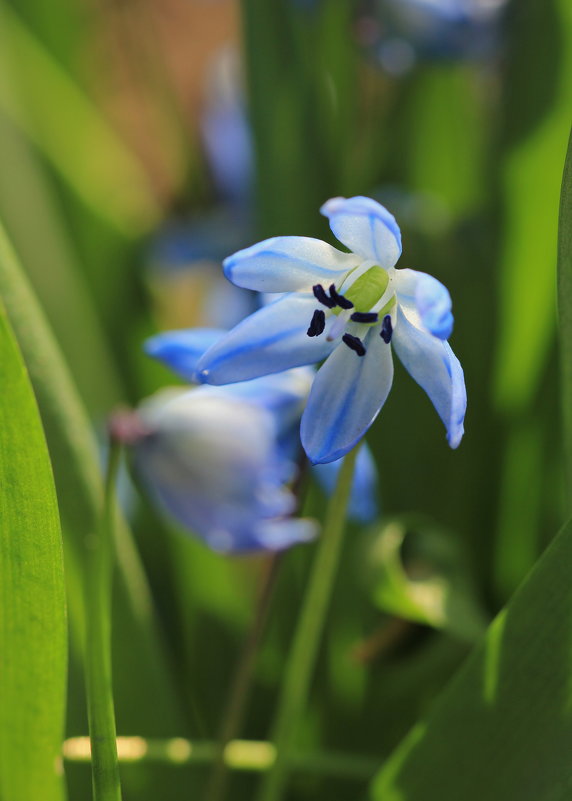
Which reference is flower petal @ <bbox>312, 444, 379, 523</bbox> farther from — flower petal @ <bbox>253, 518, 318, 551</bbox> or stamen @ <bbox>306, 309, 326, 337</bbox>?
stamen @ <bbox>306, 309, 326, 337</bbox>

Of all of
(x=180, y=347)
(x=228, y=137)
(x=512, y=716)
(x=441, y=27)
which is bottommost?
Result: (x=512, y=716)

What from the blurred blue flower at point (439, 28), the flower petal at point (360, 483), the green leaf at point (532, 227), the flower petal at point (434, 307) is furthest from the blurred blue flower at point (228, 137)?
the flower petal at point (434, 307)

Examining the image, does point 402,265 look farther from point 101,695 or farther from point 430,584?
point 101,695

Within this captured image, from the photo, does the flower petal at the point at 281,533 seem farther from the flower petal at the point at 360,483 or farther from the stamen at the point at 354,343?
the stamen at the point at 354,343

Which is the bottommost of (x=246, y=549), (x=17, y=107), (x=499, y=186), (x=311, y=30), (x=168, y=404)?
(x=246, y=549)

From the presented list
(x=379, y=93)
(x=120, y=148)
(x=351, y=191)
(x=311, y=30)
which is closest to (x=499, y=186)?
(x=351, y=191)

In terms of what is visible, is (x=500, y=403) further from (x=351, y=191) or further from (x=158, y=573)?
(x=158, y=573)

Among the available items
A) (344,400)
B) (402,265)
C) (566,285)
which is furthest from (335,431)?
(402,265)
